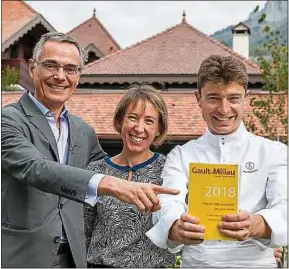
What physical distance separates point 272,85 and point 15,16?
16.1m

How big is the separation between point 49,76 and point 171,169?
842 millimetres

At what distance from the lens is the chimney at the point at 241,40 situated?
25047 mm

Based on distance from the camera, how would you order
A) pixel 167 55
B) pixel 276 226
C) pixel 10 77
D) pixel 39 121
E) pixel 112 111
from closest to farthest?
pixel 276 226
pixel 39 121
pixel 112 111
pixel 10 77
pixel 167 55

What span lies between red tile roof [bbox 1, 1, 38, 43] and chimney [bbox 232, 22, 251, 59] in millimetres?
7787

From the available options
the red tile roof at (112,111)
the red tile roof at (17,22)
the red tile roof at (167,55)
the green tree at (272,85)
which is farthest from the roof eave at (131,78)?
the green tree at (272,85)

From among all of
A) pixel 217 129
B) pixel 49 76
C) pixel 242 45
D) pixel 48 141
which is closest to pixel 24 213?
pixel 48 141

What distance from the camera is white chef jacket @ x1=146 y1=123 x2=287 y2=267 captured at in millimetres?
2389

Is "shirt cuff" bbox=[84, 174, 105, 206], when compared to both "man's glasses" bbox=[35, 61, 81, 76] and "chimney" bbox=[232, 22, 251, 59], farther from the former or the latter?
"chimney" bbox=[232, 22, 251, 59]

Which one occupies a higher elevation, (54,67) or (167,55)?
(167,55)

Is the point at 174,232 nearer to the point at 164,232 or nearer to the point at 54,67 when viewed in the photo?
the point at 164,232

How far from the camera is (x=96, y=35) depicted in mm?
31281

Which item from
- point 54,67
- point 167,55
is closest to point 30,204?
point 54,67

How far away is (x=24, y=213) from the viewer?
2854mm

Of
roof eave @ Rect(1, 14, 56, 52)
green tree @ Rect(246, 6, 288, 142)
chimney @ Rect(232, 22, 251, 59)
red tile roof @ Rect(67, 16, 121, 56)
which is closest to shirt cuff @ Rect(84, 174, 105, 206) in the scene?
green tree @ Rect(246, 6, 288, 142)
